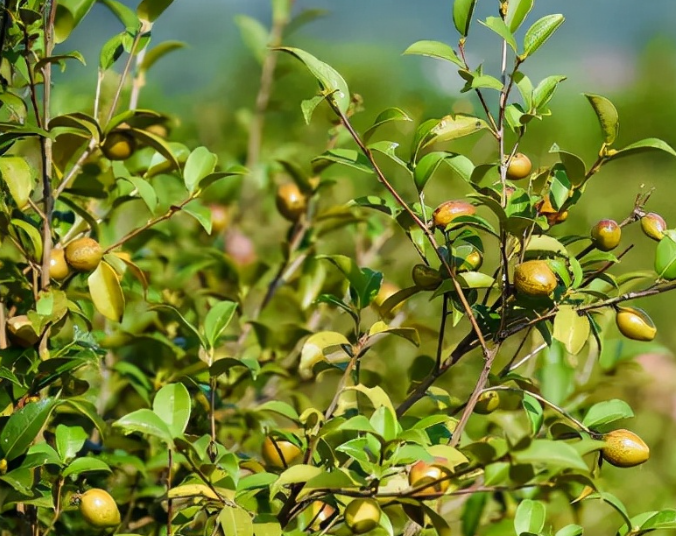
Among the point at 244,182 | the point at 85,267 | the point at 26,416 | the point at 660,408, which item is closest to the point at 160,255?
the point at 244,182

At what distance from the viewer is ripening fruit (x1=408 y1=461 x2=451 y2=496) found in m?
0.65

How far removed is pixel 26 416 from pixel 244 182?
2.81ft

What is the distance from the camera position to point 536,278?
2.24 feet

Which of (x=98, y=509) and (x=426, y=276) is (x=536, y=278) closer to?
(x=426, y=276)

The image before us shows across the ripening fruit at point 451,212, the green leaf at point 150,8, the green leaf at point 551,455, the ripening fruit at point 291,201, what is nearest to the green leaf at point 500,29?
the ripening fruit at point 451,212

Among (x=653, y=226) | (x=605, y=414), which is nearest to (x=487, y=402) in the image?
(x=605, y=414)

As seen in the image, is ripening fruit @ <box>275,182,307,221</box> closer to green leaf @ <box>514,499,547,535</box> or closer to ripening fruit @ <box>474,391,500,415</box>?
ripening fruit @ <box>474,391,500,415</box>

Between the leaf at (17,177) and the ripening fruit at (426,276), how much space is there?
0.35 metres

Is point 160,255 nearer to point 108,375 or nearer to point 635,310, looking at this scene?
point 108,375

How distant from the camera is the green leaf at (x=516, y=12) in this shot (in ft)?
2.35

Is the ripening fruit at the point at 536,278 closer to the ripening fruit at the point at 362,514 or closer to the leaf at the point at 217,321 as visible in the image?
the ripening fruit at the point at 362,514

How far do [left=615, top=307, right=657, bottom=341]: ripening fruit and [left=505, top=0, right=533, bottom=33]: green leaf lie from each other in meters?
0.25

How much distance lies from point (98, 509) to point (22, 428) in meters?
0.10

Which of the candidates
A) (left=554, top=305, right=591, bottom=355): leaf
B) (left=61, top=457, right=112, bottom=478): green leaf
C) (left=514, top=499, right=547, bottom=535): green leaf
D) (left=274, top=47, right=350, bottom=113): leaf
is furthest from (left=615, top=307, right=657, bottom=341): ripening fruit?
(left=61, top=457, right=112, bottom=478): green leaf
